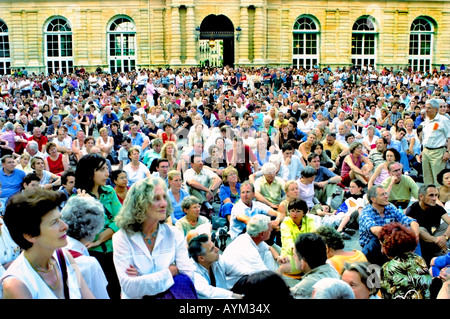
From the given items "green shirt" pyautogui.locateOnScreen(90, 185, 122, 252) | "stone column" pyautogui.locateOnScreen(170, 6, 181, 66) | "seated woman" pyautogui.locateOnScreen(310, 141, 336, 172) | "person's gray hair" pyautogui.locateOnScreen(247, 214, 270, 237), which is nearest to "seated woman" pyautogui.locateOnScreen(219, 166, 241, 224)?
"seated woman" pyautogui.locateOnScreen(310, 141, 336, 172)

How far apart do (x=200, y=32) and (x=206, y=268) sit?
119 feet

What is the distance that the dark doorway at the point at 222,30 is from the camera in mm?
40862

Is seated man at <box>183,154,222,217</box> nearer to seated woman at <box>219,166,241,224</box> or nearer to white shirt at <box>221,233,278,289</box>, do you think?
seated woman at <box>219,166,241,224</box>

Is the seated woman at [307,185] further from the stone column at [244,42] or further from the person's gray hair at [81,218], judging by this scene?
the stone column at [244,42]

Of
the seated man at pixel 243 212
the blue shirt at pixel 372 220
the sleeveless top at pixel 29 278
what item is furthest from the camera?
the seated man at pixel 243 212

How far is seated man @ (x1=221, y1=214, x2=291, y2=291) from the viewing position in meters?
5.87

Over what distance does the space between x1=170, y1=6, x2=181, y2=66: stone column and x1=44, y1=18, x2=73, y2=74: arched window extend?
7515 mm

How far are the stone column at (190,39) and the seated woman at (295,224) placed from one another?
33.8 meters

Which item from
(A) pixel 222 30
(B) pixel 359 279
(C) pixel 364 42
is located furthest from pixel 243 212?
(C) pixel 364 42

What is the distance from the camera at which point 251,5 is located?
39.8 meters

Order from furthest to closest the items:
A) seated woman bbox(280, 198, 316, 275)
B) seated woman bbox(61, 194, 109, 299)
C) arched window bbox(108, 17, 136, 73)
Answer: arched window bbox(108, 17, 136, 73) → seated woman bbox(280, 198, 316, 275) → seated woman bbox(61, 194, 109, 299)

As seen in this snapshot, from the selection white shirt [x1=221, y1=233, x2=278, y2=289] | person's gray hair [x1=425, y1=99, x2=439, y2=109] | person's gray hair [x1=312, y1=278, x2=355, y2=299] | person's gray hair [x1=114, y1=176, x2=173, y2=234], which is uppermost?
person's gray hair [x1=425, y1=99, x2=439, y2=109]

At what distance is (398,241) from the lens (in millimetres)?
5266

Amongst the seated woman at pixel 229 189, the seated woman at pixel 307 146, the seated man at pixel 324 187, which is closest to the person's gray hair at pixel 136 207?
the seated woman at pixel 229 189
